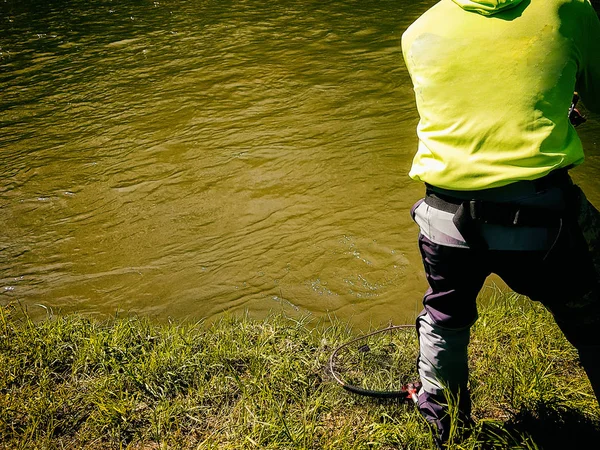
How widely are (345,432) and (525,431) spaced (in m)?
0.76

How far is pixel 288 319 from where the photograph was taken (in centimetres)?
321

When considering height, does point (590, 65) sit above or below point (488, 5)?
below

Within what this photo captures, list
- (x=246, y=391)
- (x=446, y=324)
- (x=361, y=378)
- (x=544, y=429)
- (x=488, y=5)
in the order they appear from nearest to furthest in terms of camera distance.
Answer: (x=488, y=5) < (x=446, y=324) < (x=544, y=429) < (x=246, y=391) < (x=361, y=378)

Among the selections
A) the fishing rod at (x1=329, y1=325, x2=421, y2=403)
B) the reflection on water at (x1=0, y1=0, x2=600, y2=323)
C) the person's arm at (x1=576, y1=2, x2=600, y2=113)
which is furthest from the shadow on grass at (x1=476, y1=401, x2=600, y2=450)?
the person's arm at (x1=576, y1=2, x2=600, y2=113)

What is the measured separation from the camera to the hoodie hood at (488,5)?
4.95ft

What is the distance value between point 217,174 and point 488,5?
3648 millimetres

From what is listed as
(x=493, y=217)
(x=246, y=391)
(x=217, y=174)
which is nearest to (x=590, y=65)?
(x=493, y=217)

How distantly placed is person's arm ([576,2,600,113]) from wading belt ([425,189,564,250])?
1.29 feet

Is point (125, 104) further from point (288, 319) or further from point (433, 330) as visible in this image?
point (433, 330)

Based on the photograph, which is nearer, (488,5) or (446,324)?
(488,5)

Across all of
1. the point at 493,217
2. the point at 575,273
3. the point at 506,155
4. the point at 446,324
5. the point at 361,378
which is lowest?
the point at 361,378

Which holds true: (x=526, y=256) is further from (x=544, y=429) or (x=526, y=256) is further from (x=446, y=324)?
(x=544, y=429)

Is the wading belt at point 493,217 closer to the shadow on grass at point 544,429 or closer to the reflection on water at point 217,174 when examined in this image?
the shadow on grass at point 544,429

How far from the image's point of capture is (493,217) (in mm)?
1648
